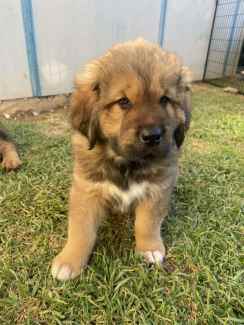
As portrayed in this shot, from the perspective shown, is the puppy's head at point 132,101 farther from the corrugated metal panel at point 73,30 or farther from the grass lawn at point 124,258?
the corrugated metal panel at point 73,30

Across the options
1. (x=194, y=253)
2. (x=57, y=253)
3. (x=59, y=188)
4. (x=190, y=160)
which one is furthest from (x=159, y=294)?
(x=190, y=160)

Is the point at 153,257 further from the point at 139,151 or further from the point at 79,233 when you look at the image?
the point at 139,151

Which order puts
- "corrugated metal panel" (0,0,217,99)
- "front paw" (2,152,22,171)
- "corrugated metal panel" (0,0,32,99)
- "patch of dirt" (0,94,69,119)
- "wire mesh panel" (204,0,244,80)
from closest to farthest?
"front paw" (2,152,22,171)
"corrugated metal panel" (0,0,32,99)
"corrugated metal panel" (0,0,217,99)
"patch of dirt" (0,94,69,119)
"wire mesh panel" (204,0,244,80)

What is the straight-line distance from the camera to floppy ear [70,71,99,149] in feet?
4.61

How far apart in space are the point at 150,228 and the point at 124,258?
22 cm

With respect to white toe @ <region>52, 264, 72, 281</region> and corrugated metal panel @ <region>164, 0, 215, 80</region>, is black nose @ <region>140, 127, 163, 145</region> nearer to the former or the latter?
white toe @ <region>52, 264, 72, 281</region>

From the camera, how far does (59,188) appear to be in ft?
7.22

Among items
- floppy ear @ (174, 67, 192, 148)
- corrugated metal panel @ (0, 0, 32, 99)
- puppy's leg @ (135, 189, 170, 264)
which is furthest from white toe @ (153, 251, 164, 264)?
corrugated metal panel @ (0, 0, 32, 99)

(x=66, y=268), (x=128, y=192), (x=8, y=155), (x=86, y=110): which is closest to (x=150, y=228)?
(x=128, y=192)

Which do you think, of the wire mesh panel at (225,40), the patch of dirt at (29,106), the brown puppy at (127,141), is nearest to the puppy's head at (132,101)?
the brown puppy at (127,141)

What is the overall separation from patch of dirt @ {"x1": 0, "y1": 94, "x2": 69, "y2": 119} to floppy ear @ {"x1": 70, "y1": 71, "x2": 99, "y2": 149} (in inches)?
105

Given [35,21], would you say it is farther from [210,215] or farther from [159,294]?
[159,294]

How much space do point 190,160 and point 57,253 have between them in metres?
1.60

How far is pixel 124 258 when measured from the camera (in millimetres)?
1619
